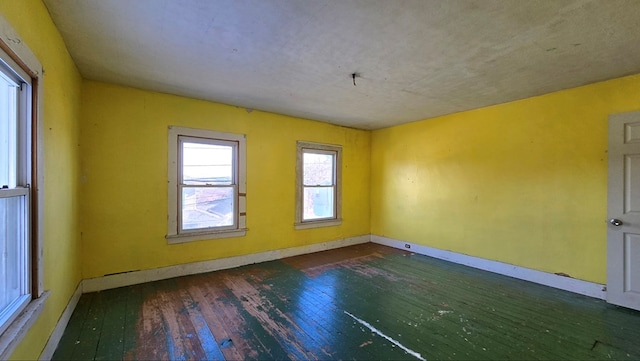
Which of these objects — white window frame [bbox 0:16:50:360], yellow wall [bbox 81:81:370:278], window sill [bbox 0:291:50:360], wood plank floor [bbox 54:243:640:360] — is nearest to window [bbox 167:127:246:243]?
yellow wall [bbox 81:81:370:278]

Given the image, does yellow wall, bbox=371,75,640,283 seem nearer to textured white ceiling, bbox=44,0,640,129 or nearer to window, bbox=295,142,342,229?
textured white ceiling, bbox=44,0,640,129

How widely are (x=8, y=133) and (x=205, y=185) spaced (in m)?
2.46

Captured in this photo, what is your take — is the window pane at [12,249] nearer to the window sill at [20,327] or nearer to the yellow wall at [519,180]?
the window sill at [20,327]

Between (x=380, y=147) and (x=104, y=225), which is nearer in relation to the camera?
(x=104, y=225)

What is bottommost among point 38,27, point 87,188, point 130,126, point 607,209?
point 607,209

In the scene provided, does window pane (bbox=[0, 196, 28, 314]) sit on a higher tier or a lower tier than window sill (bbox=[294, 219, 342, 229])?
higher

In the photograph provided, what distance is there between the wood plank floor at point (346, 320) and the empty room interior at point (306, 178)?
24mm

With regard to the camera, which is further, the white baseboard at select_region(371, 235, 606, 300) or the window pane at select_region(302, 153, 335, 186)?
the window pane at select_region(302, 153, 335, 186)

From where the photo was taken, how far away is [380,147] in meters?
5.84

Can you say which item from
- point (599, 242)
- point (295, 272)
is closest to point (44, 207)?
point (295, 272)

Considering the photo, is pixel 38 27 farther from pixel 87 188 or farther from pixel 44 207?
pixel 87 188

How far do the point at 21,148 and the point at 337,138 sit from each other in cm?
447

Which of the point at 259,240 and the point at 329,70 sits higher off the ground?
the point at 329,70

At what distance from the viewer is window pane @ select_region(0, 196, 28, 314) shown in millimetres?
1479
